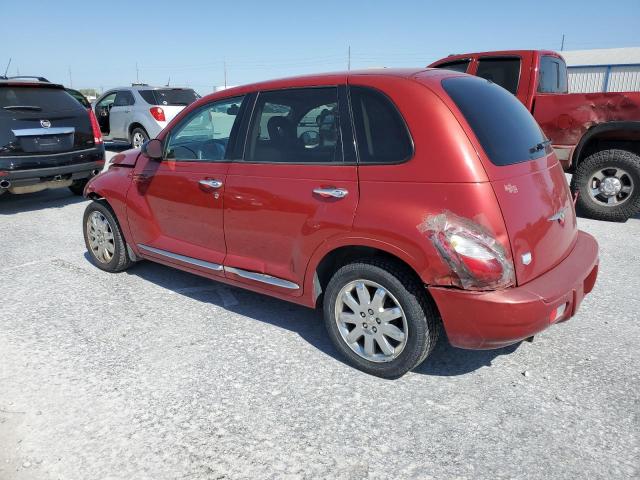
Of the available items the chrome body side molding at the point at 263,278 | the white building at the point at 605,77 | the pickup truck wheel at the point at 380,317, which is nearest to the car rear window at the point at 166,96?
the chrome body side molding at the point at 263,278

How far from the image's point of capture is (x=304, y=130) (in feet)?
10.5

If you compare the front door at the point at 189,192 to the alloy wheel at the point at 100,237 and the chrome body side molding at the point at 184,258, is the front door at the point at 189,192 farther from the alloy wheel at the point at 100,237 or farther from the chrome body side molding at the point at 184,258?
the alloy wheel at the point at 100,237

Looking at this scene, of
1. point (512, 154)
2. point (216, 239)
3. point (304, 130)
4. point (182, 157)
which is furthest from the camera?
point (182, 157)

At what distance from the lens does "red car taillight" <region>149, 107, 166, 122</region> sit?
1145 centimetres

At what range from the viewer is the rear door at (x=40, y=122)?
6.55 m

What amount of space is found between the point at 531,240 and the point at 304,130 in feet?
4.99

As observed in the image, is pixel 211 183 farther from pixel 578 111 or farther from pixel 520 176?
pixel 578 111

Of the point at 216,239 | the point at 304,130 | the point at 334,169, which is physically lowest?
the point at 216,239

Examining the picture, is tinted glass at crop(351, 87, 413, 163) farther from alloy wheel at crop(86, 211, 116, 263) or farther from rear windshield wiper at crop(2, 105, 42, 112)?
rear windshield wiper at crop(2, 105, 42, 112)

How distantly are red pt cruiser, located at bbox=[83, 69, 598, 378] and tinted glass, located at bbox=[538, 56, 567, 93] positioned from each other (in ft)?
13.2

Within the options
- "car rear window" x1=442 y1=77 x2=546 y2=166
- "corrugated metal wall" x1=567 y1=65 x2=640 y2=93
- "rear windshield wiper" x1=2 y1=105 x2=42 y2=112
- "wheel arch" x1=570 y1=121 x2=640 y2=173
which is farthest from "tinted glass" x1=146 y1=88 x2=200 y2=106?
"corrugated metal wall" x1=567 y1=65 x2=640 y2=93

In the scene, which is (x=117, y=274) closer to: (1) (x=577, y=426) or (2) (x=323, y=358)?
(2) (x=323, y=358)

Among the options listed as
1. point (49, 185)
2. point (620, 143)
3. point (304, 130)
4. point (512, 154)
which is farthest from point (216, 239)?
point (620, 143)

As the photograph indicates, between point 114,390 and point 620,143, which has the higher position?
point 620,143
